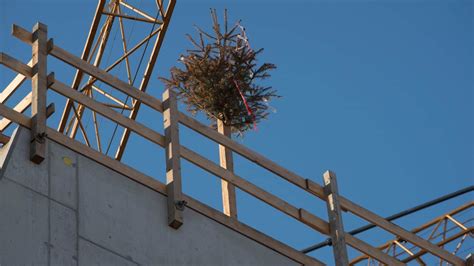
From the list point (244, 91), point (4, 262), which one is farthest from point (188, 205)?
point (244, 91)

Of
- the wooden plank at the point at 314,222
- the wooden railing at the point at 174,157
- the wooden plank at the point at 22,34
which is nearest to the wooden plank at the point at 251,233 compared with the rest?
the wooden railing at the point at 174,157

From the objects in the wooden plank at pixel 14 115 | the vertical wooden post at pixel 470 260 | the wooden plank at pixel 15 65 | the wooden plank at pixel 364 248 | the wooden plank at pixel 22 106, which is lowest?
the wooden plank at pixel 364 248

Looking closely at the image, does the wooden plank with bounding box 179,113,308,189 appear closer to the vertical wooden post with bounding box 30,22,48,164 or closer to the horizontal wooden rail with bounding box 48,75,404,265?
the horizontal wooden rail with bounding box 48,75,404,265

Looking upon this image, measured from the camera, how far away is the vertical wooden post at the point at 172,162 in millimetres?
12000

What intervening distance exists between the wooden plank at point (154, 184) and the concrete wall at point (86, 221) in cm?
5

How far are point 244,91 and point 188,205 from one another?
548cm

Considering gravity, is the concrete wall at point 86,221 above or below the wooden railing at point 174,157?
below

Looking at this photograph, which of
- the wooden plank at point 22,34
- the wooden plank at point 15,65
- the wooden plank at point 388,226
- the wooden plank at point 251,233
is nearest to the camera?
the wooden plank at point 15,65

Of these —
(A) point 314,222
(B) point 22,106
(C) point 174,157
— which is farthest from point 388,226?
(B) point 22,106

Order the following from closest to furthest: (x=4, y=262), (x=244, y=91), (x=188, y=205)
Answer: (x=4, y=262), (x=188, y=205), (x=244, y=91)

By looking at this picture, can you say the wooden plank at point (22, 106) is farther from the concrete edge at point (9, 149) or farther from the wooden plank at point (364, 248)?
the wooden plank at point (364, 248)

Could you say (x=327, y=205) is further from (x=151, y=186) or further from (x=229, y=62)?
(x=229, y=62)

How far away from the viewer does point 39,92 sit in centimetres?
1155

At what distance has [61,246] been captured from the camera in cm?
1094
